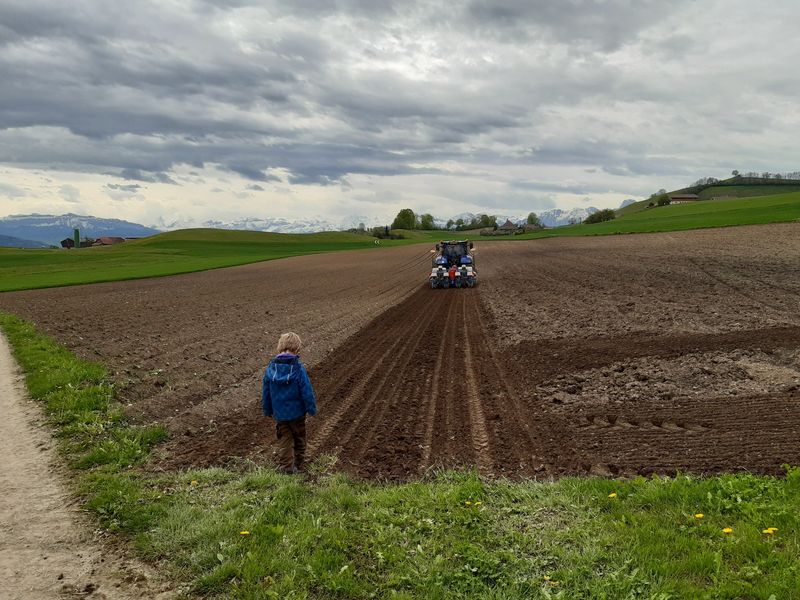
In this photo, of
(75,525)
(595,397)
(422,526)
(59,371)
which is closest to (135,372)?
(59,371)

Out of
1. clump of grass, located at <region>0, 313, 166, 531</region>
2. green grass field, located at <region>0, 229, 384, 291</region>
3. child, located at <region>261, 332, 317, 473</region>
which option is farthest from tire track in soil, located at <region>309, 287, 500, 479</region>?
green grass field, located at <region>0, 229, 384, 291</region>

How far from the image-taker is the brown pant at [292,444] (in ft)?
24.3

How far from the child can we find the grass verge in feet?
1.33

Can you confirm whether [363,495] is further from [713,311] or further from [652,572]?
[713,311]

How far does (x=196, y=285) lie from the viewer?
3778 centimetres

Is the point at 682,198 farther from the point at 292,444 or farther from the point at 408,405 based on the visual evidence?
the point at 292,444

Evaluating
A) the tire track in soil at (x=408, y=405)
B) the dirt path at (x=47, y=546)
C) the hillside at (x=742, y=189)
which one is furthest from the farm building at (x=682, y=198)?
the dirt path at (x=47, y=546)

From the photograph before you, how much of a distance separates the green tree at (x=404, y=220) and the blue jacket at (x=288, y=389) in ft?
564

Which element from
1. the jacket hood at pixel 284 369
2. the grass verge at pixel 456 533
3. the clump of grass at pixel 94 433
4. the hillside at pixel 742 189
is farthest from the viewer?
the hillside at pixel 742 189

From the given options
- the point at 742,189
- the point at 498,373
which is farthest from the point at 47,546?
the point at 742,189

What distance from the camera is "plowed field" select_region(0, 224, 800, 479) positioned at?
7770 mm

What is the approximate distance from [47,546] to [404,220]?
17737 centimetres

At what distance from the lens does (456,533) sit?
5496mm

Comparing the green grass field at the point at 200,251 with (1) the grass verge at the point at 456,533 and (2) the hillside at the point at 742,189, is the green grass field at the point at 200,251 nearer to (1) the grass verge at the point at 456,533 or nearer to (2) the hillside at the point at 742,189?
(1) the grass verge at the point at 456,533
